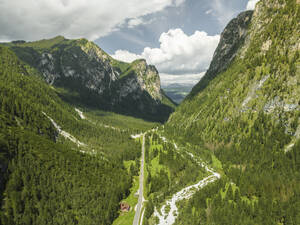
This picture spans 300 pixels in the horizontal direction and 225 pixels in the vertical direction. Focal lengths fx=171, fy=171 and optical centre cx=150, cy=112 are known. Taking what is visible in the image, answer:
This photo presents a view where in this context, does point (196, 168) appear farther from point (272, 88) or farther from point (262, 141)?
point (272, 88)

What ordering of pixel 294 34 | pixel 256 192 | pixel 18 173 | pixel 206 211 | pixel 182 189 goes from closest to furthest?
pixel 206 211, pixel 256 192, pixel 18 173, pixel 182 189, pixel 294 34

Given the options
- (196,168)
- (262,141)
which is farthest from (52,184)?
(262,141)

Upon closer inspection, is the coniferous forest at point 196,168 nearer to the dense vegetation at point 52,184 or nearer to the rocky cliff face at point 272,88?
the dense vegetation at point 52,184

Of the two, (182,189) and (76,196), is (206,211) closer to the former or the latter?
(182,189)

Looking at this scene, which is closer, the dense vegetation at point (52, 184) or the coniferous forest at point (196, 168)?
the coniferous forest at point (196, 168)

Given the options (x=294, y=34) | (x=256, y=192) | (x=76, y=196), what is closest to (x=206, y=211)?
(x=256, y=192)

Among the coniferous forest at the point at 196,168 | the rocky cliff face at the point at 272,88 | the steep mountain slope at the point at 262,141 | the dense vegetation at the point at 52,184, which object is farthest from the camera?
the rocky cliff face at the point at 272,88

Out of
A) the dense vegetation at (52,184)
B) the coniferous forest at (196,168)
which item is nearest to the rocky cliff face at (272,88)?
the coniferous forest at (196,168)

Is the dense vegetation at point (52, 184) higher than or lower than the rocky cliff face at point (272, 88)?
lower
